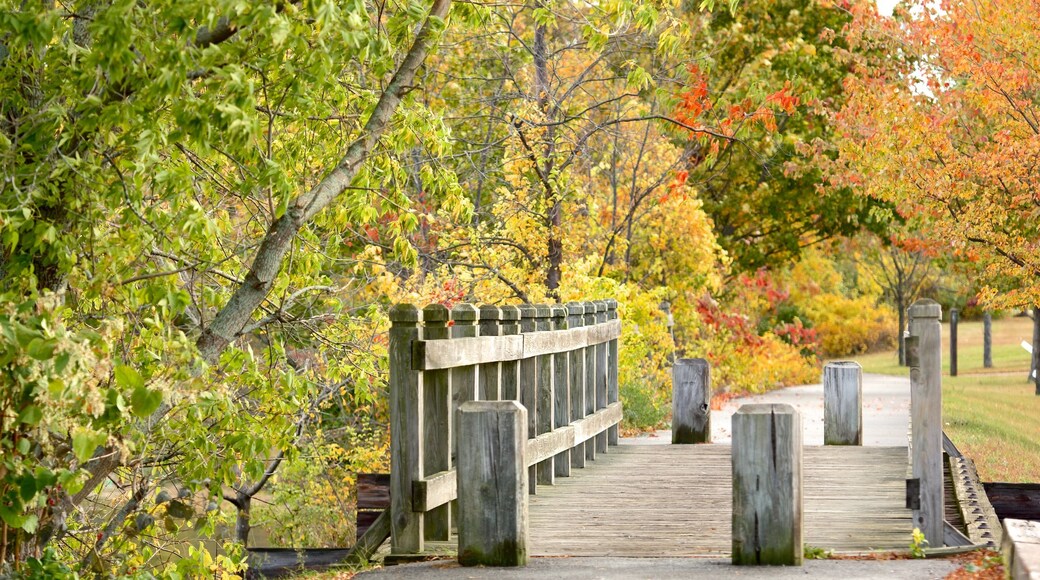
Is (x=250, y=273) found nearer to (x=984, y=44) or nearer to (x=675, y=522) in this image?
(x=675, y=522)

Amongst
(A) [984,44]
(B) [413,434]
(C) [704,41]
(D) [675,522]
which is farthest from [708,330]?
(B) [413,434]

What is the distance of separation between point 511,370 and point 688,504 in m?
1.66

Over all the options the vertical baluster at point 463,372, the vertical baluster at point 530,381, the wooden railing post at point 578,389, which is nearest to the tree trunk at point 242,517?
the wooden railing post at point 578,389

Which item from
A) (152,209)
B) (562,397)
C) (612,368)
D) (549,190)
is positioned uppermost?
(549,190)

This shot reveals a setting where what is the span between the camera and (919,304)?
822 cm

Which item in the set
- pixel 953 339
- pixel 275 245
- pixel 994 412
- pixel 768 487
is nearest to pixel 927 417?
pixel 768 487

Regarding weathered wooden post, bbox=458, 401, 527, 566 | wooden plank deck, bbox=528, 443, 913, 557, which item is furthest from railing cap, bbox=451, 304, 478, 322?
wooden plank deck, bbox=528, 443, 913, 557

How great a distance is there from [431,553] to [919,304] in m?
3.48

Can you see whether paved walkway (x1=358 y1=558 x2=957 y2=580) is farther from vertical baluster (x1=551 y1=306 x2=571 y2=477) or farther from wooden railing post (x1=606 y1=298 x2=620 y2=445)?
wooden railing post (x1=606 y1=298 x2=620 y2=445)

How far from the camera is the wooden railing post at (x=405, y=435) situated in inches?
289

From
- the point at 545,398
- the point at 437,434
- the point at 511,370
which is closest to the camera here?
the point at 437,434

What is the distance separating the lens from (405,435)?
7.38m

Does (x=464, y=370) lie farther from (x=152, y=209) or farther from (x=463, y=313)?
(x=152, y=209)

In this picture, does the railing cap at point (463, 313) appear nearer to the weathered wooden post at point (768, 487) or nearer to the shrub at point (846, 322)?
the weathered wooden post at point (768, 487)
